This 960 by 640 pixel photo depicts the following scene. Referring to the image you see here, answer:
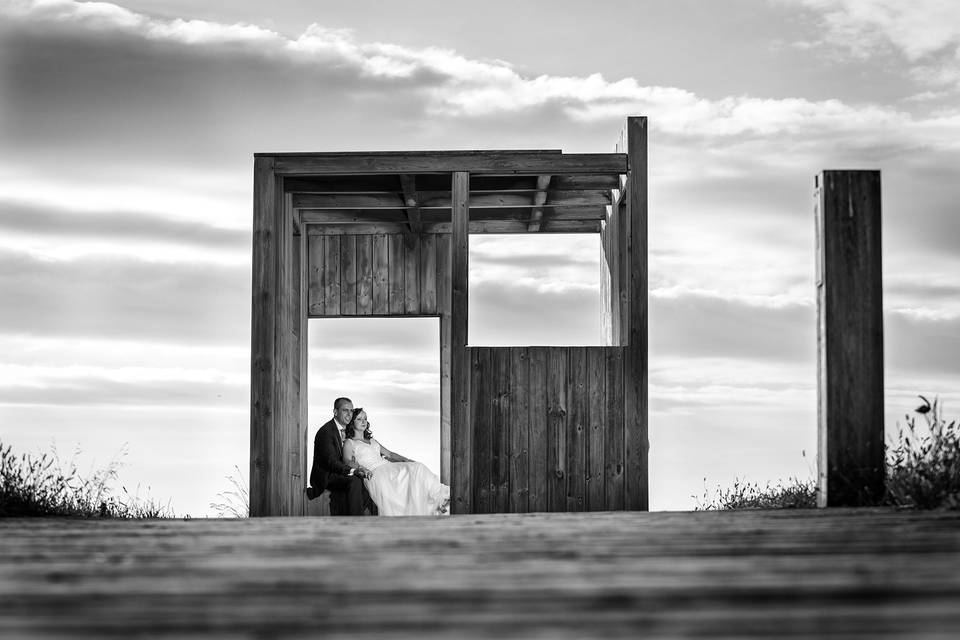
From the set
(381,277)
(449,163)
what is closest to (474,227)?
(381,277)

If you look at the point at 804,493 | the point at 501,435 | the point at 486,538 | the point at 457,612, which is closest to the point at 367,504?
the point at 501,435

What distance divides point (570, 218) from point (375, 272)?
2816 mm

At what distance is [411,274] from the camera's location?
13.6 metres

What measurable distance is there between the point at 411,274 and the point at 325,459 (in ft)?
9.60

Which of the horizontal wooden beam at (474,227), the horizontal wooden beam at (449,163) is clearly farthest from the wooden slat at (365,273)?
the horizontal wooden beam at (449,163)

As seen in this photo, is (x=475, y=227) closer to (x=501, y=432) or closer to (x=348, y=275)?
(x=348, y=275)

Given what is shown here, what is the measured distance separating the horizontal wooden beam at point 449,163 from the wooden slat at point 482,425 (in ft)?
5.14

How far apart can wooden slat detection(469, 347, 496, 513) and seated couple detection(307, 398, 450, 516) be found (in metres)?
2.58

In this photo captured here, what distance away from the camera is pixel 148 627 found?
2473 millimetres

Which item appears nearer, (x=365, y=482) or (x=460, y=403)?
(x=460, y=403)

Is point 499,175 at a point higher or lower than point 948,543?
higher

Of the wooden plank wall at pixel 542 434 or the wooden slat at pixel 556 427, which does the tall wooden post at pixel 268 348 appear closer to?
the wooden plank wall at pixel 542 434

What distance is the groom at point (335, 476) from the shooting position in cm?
1152

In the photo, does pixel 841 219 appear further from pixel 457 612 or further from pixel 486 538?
pixel 457 612
